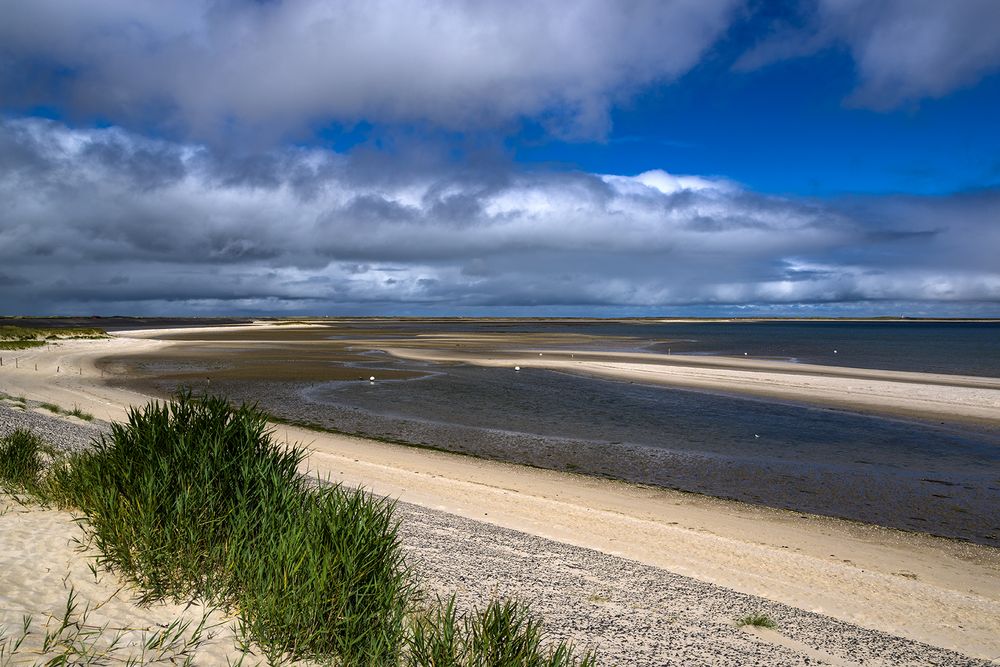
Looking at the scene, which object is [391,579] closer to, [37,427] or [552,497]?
[552,497]

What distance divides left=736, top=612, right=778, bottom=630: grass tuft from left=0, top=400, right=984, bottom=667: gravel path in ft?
0.28

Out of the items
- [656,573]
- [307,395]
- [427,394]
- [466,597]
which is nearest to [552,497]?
[656,573]

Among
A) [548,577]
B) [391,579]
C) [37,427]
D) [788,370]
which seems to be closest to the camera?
[391,579]

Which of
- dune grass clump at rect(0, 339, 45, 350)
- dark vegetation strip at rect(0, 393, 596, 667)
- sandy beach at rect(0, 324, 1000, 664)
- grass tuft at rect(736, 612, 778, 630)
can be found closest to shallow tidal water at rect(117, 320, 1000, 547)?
sandy beach at rect(0, 324, 1000, 664)

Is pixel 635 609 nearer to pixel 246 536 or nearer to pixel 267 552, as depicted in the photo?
pixel 267 552

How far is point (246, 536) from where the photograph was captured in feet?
19.9

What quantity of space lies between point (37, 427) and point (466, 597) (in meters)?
15.2

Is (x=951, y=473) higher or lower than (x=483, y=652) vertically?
lower

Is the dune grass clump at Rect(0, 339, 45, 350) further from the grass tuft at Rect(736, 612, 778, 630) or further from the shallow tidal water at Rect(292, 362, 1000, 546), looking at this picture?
the grass tuft at Rect(736, 612, 778, 630)

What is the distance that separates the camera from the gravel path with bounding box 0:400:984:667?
6359 millimetres

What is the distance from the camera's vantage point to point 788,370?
142 feet

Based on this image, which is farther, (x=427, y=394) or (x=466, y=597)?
(x=427, y=394)

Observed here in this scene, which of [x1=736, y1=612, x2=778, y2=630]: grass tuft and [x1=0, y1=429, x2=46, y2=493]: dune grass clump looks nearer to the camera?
[x1=736, y1=612, x2=778, y2=630]: grass tuft

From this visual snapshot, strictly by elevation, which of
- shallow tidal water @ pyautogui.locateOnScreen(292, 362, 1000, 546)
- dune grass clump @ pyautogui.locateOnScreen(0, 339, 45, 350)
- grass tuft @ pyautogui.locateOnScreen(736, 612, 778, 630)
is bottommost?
shallow tidal water @ pyautogui.locateOnScreen(292, 362, 1000, 546)
